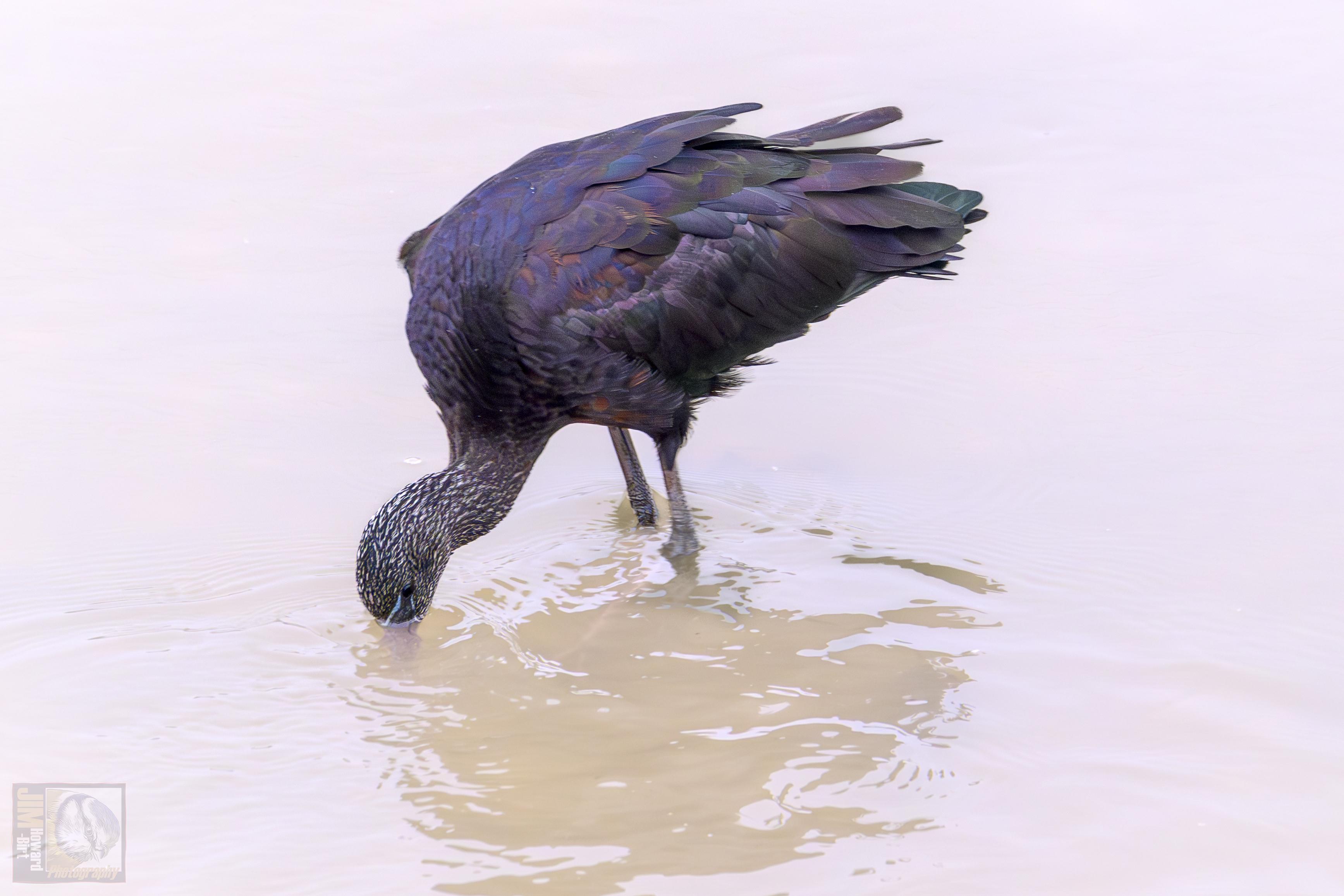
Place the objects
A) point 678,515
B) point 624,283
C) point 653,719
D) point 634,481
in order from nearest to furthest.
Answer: point 653,719 → point 624,283 → point 678,515 → point 634,481

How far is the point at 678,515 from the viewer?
6.07 meters

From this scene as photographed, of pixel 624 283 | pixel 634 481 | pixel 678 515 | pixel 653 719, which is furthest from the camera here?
pixel 634 481

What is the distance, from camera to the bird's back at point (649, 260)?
5363 millimetres

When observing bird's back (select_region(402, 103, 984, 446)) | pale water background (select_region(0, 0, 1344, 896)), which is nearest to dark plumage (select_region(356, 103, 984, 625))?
bird's back (select_region(402, 103, 984, 446))

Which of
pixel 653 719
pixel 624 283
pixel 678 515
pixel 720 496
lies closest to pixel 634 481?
pixel 678 515

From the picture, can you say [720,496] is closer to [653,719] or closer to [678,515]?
[678,515]

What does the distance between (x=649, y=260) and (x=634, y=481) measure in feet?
3.99

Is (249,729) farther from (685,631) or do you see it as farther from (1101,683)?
(1101,683)

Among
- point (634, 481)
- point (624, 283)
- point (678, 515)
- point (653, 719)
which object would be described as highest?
point (624, 283)

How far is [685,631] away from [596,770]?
1053 mm

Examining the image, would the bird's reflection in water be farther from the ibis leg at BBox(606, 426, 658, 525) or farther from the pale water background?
the ibis leg at BBox(606, 426, 658, 525)

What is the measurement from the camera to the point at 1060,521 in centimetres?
584

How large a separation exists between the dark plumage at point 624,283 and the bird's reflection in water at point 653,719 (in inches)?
13.9

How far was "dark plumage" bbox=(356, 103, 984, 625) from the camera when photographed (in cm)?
534
